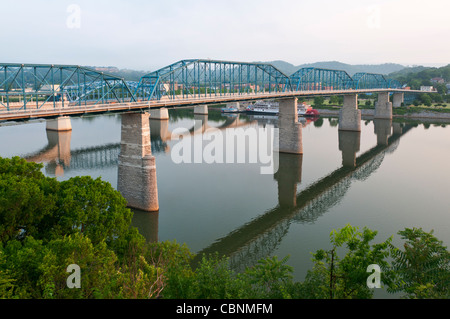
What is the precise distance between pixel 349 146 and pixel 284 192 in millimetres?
27550

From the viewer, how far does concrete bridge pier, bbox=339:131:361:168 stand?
49.5 m

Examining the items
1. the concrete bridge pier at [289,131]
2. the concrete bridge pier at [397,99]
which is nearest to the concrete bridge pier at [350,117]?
the concrete bridge pier at [289,131]

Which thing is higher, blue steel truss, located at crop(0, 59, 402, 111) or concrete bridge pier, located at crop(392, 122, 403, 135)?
blue steel truss, located at crop(0, 59, 402, 111)

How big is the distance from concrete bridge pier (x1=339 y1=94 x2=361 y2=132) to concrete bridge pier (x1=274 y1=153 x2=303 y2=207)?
82.7 ft

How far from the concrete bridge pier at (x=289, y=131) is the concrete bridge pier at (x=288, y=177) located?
3.06ft

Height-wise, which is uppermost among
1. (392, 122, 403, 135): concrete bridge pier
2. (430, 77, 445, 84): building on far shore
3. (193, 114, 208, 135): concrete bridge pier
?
(430, 77, 445, 84): building on far shore

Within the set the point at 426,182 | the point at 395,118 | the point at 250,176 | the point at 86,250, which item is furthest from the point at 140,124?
the point at 395,118

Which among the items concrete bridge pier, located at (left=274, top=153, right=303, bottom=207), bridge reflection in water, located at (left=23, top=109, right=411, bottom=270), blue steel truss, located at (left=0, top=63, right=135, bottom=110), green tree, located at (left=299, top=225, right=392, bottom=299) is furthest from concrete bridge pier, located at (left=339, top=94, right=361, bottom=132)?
green tree, located at (left=299, top=225, right=392, bottom=299)

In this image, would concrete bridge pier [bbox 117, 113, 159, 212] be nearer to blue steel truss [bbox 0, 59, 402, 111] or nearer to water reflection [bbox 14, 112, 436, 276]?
water reflection [bbox 14, 112, 436, 276]

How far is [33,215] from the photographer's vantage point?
15.3 m

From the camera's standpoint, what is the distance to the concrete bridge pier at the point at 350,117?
70250mm

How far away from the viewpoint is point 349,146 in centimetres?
5922

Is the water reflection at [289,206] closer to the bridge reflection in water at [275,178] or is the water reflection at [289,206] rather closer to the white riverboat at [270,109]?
the bridge reflection in water at [275,178]

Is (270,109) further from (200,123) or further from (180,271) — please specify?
(180,271)
